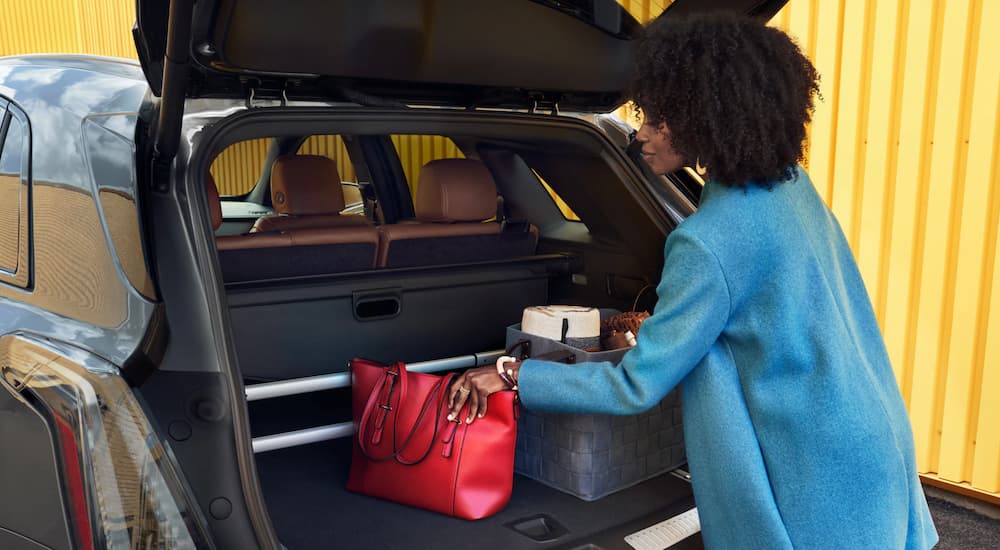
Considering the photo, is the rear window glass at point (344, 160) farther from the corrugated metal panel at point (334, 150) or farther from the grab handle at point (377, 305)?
the grab handle at point (377, 305)

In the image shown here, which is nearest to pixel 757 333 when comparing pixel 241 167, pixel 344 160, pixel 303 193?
pixel 303 193

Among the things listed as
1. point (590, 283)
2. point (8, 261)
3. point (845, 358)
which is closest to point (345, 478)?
point (8, 261)

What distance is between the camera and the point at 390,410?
5.58ft

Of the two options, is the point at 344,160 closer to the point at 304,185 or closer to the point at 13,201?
the point at 304,185

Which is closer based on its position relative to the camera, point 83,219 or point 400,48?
point 83,219

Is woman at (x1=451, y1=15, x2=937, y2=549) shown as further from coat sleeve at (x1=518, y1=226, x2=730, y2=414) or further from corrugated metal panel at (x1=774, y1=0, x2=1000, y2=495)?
corrugated metal panel at (x1=774, y1=0, x2=1000, y2=495)

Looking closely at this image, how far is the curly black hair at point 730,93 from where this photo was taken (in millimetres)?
1224

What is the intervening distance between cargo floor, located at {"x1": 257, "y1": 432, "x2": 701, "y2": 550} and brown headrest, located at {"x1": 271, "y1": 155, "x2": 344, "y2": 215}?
1.05 m

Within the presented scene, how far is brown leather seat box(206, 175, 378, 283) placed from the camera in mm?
2037

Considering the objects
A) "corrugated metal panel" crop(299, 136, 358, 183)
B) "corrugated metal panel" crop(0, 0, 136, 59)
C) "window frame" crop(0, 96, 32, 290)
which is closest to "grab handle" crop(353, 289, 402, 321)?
"window frame" crop(0, 96, 32, 290)

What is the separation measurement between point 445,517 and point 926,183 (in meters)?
2.59

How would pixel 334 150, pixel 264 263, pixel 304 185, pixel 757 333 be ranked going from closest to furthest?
1. pixel 757 333
2. pixel 264 263
3. pixel 304 185
4. pixel 334 150

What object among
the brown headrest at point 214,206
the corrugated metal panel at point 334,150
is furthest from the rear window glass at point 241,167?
the brown headrest at point 214,206

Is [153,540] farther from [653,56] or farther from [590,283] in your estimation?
[590,283]
